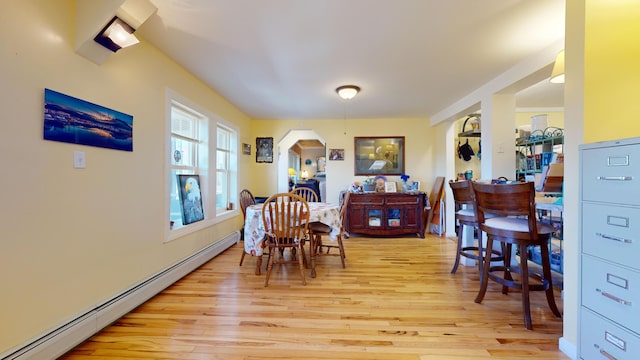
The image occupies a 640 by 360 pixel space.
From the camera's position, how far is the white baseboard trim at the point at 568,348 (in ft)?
4.81

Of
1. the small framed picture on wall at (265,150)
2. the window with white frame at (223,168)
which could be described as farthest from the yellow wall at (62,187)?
the small framed picture on wall at (265,150)

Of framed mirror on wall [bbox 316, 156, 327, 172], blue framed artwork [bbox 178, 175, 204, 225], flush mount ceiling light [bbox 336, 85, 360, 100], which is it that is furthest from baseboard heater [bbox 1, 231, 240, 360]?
framed mirror on wall [bbox 316, 156, 327, 172]

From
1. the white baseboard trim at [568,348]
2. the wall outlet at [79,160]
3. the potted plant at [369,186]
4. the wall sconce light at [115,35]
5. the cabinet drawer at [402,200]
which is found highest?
the wall sconce light at [115,35]

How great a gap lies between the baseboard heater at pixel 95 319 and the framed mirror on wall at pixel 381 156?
11.8 ft

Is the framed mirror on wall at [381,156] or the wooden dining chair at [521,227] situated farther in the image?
the framed mirror on wall at [381,156]

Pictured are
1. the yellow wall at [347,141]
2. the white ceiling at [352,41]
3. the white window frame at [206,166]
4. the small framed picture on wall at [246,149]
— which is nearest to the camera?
the white ceiling at [352,41]

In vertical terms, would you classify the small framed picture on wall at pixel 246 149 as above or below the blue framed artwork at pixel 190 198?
above

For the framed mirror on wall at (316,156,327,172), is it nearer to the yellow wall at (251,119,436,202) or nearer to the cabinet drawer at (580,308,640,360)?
the yellow wall at (251,119,436,202)

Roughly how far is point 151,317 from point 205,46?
235cm

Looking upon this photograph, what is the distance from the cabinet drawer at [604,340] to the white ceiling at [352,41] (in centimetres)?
202

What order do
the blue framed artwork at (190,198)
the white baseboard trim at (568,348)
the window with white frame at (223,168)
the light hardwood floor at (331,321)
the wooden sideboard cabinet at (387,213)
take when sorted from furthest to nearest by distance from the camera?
the wooden sideboard cabinet at (387,213) < the window with white frame at (223,168) < the blue framed artwork at (190,198) < the light hardwood floor at (331,321) < the white baseboard trim at (568,348)

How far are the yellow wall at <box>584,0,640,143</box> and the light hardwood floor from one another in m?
1.40

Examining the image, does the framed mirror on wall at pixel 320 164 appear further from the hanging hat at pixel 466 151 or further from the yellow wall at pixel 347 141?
the hanging hat at pixel 466 151

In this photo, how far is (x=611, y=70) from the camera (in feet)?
4.61
